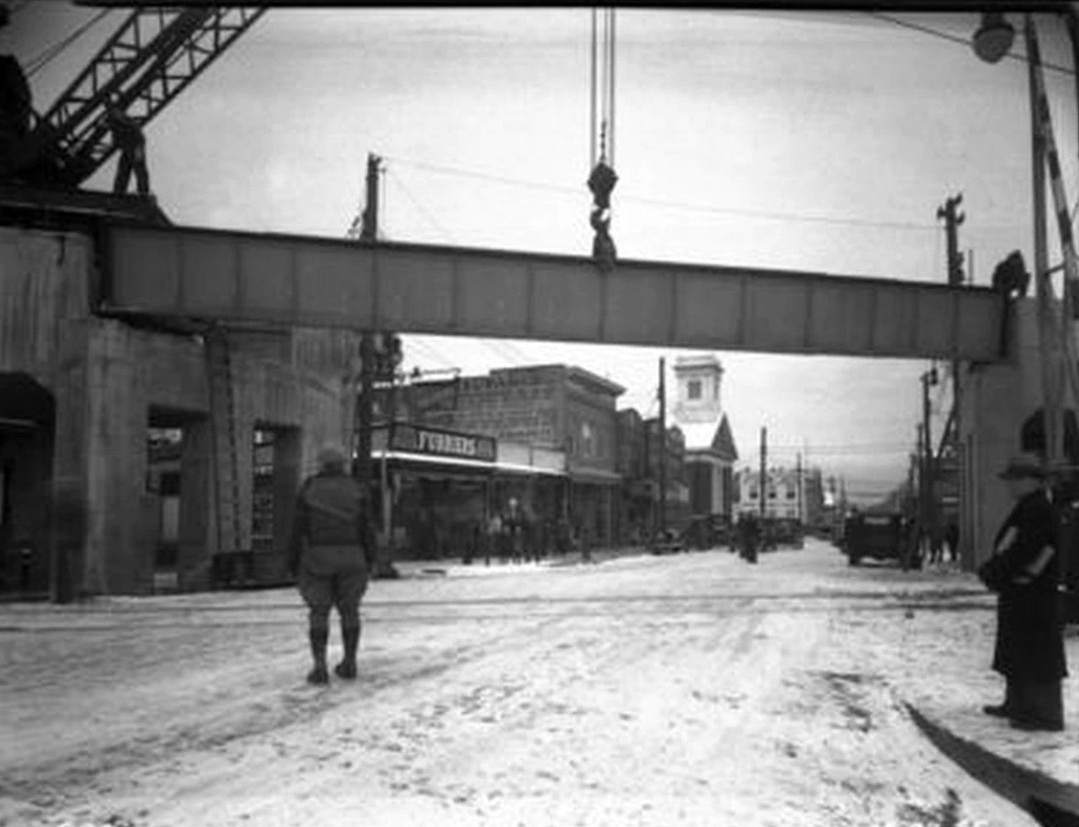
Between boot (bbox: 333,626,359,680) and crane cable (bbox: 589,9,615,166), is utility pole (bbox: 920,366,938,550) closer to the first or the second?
crane cable (bbox: 589,9,615,166)

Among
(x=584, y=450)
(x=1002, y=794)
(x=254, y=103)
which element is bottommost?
(x=1002, y=794)

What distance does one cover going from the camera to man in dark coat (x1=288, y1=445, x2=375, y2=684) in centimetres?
833

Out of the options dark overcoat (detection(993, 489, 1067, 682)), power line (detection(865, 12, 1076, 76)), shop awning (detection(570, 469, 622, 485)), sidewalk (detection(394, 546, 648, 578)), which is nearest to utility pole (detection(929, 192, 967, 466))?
power line (detection(865, 12, 1076, 76))

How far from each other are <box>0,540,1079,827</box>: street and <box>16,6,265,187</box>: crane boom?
345 centimetres

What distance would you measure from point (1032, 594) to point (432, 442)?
3695 mm

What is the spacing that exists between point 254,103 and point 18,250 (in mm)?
8309

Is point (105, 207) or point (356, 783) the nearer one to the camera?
point (356, 783)

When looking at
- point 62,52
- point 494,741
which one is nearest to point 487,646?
point 494,741

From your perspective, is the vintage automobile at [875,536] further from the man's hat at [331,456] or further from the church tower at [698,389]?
the man's hat at [331,456]

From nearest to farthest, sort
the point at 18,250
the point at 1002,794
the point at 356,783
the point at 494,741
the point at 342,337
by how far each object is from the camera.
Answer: the point at 356,783 < the point at 1002,794 < the point at 494,741 < the point at 342,337 < the point at 18,250

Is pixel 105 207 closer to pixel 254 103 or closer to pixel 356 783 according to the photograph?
pixel 254 103

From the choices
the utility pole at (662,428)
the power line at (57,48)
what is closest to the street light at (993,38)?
the power line at (57,48)

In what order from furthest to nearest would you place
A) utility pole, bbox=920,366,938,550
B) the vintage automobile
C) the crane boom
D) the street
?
the vintage automobile
utility pole, bbox=920,366,938,550
the crane boom
the street

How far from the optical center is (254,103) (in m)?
6.93
